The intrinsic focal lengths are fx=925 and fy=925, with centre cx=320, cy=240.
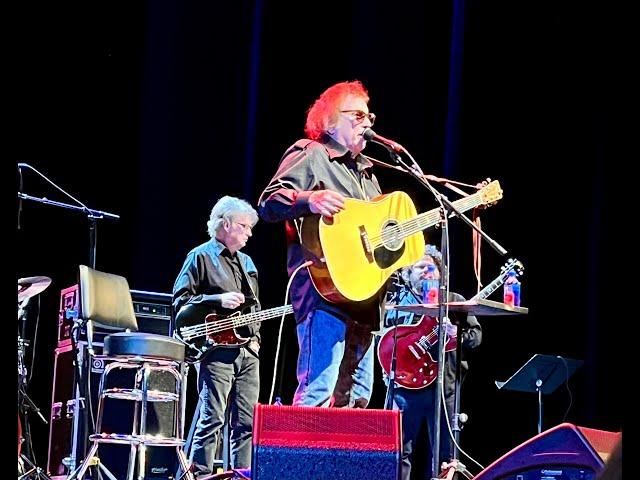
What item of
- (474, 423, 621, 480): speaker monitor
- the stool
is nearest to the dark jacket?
the stool

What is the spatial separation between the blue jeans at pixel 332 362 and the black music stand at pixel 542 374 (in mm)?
2475

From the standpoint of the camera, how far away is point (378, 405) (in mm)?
7301

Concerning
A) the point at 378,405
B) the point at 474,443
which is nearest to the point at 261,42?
the point at 378,405

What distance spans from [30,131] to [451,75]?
10.3ft

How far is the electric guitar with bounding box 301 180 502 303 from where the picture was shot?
348 cm

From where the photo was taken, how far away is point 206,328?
575 centimetres

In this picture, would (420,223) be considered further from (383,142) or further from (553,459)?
(553,459)

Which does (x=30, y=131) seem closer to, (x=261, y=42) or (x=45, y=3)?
(x=45, y=3)

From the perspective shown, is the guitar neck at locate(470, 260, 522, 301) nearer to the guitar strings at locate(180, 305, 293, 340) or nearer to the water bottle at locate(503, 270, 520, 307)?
the water bottle at locate(503, 270, 520, 307)

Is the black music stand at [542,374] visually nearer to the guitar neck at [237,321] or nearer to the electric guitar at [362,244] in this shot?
the guitar neck at [237,321]

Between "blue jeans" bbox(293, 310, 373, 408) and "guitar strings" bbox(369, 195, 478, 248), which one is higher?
"guitar strings" bbox(369, 195, 478, 248)

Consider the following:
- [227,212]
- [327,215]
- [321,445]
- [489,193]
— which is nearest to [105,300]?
[227,212]

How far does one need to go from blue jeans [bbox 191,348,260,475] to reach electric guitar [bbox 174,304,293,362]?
5cm

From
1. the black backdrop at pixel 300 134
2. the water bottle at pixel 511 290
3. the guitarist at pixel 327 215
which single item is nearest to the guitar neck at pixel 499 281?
the water bottle at pixel 511 290
